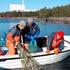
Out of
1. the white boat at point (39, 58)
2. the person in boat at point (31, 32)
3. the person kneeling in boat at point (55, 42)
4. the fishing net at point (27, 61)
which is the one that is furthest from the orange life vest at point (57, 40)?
the fishing net at point (27, 61)

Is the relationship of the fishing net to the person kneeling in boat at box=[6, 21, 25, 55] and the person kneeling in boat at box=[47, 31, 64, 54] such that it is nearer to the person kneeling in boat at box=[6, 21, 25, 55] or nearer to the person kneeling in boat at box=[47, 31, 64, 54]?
the person kneeling in boat at box=[6, 21, 25, 55]

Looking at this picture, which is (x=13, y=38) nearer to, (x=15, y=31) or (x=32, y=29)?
(x=15, y=31)

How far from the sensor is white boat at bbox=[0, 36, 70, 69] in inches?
725

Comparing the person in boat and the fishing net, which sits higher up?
the person in boat

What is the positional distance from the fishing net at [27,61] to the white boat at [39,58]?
1.92 ft

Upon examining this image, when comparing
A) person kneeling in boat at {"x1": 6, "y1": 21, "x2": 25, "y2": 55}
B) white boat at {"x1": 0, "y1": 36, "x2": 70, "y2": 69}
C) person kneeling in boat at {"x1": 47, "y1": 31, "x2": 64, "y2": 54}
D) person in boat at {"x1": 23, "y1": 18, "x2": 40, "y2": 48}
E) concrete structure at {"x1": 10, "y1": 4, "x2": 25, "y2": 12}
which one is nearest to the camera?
white boat at {"x1": 0, "y1": 36, "x2": 70, "y2": 69}

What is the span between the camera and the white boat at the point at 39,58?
60.4 ft

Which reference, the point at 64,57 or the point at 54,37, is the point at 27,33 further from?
the point at 64,57

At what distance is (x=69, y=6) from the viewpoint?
147375 mm

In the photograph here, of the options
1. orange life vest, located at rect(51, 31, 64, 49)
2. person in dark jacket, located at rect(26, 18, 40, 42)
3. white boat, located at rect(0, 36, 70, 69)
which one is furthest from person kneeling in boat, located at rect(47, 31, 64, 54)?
person in dark jacket, located at rect(26, 18, 40, 42)

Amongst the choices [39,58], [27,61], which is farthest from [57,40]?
[27,61]

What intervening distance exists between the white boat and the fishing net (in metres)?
0.58

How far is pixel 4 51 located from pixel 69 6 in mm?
129025

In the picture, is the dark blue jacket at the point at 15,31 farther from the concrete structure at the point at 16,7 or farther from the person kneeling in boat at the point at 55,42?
the person kneeling in boat at the point at 55,42
